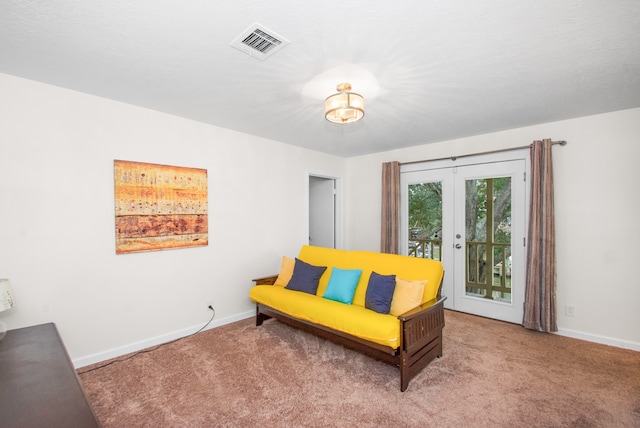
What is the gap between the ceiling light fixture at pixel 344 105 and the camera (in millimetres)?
2225

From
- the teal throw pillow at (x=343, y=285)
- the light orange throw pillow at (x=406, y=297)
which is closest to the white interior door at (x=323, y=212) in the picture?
the teal throw pillow at (x=343, y=285)

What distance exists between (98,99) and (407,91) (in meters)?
2.75

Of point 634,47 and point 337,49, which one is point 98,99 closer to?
point 337,49

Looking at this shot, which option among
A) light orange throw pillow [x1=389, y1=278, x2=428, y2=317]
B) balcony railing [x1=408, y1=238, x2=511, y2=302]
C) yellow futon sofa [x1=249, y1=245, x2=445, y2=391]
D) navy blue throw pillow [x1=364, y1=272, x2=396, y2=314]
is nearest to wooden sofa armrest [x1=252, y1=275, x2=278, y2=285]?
yellow futon sofa [x1=249, y1=245, x2=445, y2=391]

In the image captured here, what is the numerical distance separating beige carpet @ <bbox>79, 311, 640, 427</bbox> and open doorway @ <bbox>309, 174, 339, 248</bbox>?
7.87 feet

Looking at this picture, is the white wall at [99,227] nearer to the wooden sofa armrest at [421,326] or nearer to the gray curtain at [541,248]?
the wooden sofa armrest at [421,326]

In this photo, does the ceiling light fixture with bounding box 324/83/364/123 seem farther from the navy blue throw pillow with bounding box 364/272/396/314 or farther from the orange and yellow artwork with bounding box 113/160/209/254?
the orange and yellow artwork with bounding box 113/160/209/254

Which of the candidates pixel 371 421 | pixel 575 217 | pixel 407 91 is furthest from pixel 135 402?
pixel 575 217

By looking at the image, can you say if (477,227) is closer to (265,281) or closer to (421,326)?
(421,326)

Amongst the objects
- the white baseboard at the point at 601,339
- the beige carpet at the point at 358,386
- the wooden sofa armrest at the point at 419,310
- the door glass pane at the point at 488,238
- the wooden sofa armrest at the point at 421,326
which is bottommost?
the beige carpet at the point at 358,386

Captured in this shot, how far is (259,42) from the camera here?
70.1 inches

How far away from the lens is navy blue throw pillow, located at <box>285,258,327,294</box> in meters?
3.25

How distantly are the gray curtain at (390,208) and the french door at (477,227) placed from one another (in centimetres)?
25

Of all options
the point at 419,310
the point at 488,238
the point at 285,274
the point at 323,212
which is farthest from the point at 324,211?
the point at 419,310
